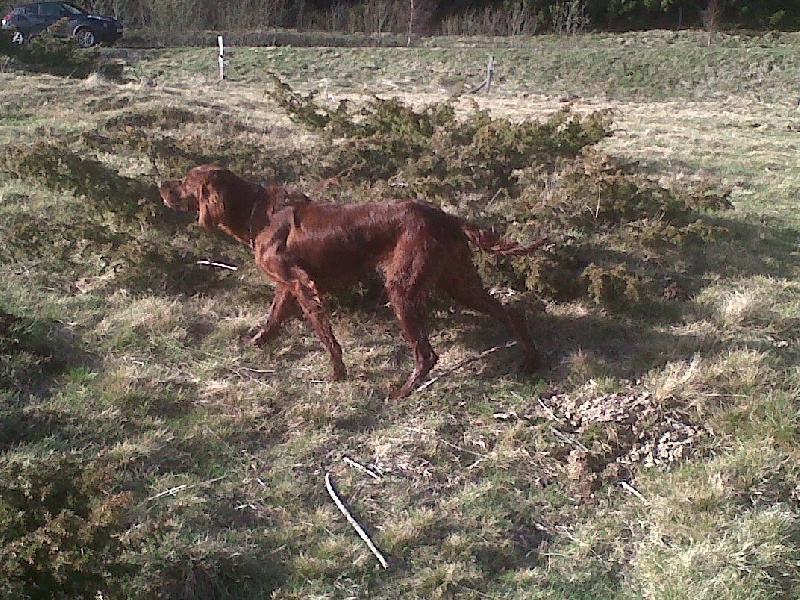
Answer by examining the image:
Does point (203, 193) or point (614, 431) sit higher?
point (203, 193)

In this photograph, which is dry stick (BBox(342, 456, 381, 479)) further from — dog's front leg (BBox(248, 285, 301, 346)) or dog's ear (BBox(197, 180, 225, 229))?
dog's ear (BBox(197, 180, 225, 229))

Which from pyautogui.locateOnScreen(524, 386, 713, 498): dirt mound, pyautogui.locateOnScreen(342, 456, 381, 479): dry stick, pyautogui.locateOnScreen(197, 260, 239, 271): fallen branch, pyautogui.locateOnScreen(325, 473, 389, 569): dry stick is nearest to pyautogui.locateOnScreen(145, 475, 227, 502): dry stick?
pyautogui.locateOnScreen(325, 473, 389, 569): dry stick

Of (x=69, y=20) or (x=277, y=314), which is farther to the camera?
(x=69, y=20)

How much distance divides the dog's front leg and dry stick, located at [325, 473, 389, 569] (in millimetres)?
1216

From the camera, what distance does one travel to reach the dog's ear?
4.56 metres

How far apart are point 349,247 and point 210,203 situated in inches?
34.7

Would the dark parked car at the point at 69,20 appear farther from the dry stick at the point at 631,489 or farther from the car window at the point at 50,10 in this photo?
the dry stick at the point at 631,489

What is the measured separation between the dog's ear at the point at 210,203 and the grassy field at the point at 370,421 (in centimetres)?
77

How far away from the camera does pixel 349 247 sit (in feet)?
14.2

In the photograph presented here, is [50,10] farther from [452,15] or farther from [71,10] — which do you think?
[452,15]

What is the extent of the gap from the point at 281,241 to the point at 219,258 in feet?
5.17

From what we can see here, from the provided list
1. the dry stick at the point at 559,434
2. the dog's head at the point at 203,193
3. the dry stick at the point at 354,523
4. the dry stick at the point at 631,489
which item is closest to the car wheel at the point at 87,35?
the dog's head at the point at 203,193

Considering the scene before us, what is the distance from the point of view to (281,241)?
4465 millimetres

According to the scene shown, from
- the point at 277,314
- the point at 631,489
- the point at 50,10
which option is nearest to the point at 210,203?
the point at 277,314
